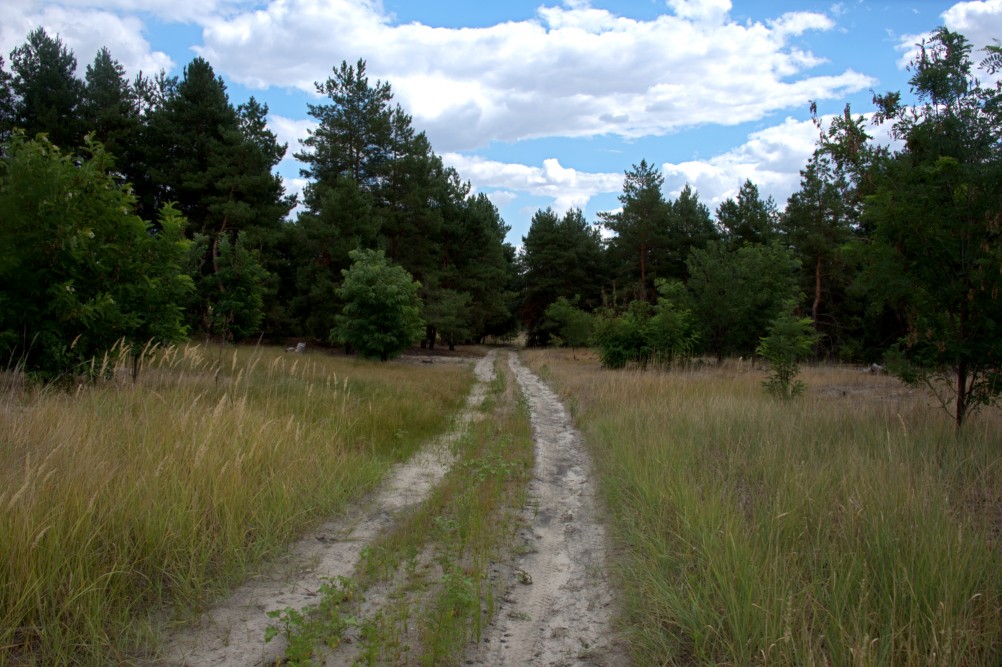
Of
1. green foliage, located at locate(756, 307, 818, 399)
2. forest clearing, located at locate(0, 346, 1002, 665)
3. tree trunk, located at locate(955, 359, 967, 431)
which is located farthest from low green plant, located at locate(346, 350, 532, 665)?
green foliage, located at locate(756, 307, 818, 399)

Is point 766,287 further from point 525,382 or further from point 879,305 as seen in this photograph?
point 879,305

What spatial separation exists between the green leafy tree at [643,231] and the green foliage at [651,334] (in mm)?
17509

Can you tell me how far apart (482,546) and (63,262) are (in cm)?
708

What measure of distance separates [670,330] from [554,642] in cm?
1863

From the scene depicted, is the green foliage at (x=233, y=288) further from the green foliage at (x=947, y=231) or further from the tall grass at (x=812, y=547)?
the green foliage at (x=947, y=231)

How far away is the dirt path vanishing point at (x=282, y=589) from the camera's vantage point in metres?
3.14

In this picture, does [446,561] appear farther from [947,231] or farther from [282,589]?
[947,231]

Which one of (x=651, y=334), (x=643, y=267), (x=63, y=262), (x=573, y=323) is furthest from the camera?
(x=643, y=267)

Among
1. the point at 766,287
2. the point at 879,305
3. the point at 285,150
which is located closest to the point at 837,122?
the point at 879,305

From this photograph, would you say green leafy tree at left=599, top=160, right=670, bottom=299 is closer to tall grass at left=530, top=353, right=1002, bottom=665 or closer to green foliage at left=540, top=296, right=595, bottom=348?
green foliage at left=540, top=296, right=595, bottom=348

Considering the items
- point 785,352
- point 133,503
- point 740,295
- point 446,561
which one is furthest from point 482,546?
point 740,295

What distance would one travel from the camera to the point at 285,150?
3369 centimetres

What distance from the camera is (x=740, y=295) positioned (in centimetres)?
2278

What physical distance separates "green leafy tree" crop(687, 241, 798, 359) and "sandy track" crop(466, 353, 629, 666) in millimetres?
17813
